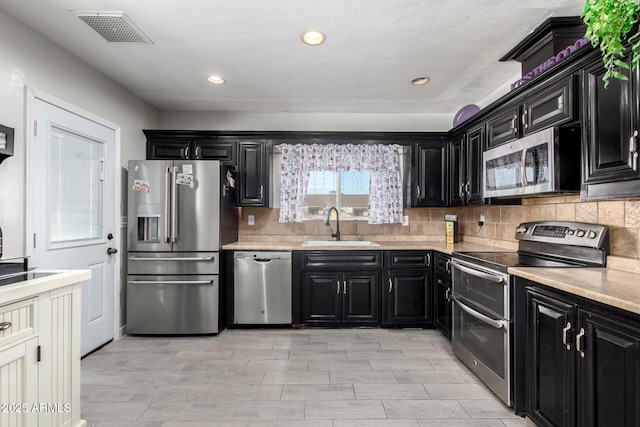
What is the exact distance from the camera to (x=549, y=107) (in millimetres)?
2076

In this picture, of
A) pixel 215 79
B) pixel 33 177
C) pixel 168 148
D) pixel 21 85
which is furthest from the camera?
pixel 168 148

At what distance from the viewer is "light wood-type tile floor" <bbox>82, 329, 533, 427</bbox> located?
2004mm

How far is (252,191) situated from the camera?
3.88m

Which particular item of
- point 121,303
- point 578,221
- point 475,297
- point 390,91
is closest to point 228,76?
point 390,91

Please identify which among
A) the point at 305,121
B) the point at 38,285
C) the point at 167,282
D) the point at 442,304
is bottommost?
the point at 442,304

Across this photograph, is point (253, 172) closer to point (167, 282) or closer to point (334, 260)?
point (334, 260)

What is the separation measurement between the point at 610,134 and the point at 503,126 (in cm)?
100

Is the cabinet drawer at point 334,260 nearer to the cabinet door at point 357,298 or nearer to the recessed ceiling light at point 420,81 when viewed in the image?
the cabinet door at point 357,298

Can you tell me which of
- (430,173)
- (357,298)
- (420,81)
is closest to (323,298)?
(357,298)

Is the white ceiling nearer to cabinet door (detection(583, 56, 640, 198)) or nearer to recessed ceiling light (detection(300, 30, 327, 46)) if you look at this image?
recessed ceiling light (detection(300, 30, 327, 46))

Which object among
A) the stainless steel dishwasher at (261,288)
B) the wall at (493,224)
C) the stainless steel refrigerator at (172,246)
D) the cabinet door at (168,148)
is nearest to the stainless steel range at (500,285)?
the wall at (493,224)

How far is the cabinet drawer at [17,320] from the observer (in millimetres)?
1394

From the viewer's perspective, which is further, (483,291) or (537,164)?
(483,291)

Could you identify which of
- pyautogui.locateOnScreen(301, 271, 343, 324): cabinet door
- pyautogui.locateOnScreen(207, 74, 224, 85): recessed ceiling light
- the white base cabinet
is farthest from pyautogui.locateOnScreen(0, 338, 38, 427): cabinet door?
pyautogui.locateOnScreen(207, 74, 224, 85): recessed ceiling light
